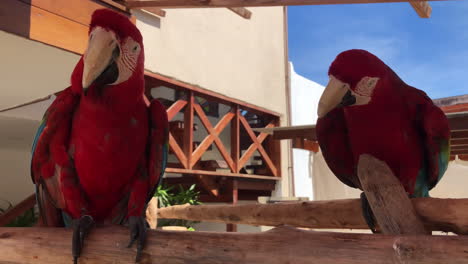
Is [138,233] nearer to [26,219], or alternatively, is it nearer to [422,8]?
[422,8]

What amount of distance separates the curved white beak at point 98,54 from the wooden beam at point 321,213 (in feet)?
2.64

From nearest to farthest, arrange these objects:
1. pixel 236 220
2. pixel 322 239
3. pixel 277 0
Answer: pixel 322 239 < pixel 277 0 < pixel 236 220

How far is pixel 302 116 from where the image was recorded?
646 cm

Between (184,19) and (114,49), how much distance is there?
342 centimetres

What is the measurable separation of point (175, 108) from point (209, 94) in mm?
593

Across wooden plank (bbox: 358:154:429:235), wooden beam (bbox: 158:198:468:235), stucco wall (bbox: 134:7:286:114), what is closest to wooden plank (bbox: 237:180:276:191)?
stucco wall (bbox: 134:7:286:114)

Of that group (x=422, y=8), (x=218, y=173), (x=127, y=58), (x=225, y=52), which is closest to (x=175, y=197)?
(x=218, y=173)

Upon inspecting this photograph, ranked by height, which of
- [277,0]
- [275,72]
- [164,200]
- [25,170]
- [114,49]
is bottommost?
[164,200]

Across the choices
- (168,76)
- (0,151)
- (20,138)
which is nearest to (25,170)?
(0,151)

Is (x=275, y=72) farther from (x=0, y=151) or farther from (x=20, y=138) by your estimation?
(x=0, y=151)

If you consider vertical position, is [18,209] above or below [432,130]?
below

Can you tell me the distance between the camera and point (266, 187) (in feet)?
17.1

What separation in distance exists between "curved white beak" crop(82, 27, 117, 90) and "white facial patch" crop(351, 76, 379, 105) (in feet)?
2.21

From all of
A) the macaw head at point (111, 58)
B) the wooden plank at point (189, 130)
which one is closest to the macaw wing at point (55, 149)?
the macaw head at point (111, 58)
